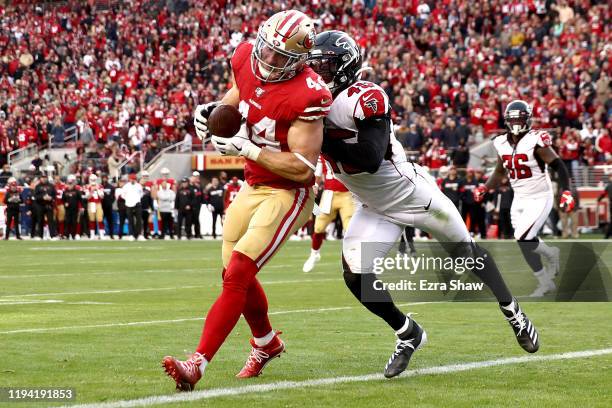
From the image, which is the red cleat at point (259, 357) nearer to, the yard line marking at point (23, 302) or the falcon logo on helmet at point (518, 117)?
the yard line marking at point (23, 302)

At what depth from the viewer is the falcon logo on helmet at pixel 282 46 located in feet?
18.4

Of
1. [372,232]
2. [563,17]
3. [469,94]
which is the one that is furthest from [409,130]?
[372,232]

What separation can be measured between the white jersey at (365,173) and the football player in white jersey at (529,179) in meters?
5.04

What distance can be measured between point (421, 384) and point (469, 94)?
901 inches

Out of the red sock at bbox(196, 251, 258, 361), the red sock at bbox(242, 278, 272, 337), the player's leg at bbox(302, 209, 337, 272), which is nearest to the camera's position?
the red sock at bbox(196, 251, 258, 361)

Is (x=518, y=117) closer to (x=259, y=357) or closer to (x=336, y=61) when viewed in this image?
(x=336, y=61)

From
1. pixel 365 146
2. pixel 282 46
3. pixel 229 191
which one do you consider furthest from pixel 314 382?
pixel 229 191

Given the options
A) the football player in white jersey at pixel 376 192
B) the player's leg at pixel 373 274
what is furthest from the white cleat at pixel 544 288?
the player's leg at pixel 373 274

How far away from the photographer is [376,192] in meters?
6.30

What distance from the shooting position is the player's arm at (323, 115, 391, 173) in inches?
231

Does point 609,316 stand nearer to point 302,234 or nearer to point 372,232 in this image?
point 372,232

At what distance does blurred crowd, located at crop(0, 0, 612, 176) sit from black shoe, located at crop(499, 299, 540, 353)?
1873cm

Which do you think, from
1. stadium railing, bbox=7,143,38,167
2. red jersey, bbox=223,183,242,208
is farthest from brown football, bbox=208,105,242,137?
stadium railing, bbox=7,143,38,167

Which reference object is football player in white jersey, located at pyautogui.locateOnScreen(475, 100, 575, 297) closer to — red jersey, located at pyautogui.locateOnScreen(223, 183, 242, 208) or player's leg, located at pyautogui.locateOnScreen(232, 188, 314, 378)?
player's leg, located at pyautogui.locateOnScreen(232, 188, 314, 378)
